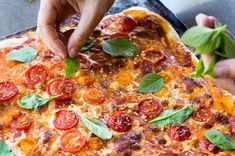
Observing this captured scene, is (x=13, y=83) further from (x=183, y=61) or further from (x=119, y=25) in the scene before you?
(x=183, y=61)

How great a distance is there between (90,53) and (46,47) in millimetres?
212

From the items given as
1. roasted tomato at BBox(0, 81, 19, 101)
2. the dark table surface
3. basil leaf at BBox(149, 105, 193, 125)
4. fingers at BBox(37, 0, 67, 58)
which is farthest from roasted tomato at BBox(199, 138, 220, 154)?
the dark table surface

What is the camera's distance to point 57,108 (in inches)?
83.2

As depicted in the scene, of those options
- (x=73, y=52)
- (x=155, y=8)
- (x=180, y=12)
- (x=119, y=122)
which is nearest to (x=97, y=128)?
(x=119, y=122)

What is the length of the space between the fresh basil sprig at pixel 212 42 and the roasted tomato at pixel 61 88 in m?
0.72

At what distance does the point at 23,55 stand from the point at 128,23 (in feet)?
1.81

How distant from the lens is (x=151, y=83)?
2.21 meters

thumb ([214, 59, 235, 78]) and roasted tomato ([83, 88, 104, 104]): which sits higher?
thumb ([214, 59, 235, 78])

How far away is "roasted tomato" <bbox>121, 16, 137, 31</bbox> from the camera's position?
2.46m

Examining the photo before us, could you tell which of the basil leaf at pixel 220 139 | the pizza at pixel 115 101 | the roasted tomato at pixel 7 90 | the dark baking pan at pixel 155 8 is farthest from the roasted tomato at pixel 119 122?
the dark baking pan at pixel 155 8

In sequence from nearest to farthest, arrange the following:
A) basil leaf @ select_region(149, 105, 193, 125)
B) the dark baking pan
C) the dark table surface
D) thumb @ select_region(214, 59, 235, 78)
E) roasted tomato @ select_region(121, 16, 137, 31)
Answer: thumb @ select_region(214, 59, 235, 78) < basil leaf @ select_region(149, 105, 193, 125) < roasted tomato @ select_region(121, 16, 137, 31) < the dark baking pan < the dark table surface

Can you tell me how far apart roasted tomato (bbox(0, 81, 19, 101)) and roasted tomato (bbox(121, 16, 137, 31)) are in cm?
64

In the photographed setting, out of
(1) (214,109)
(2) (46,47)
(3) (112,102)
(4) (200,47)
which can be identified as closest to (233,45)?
(4) (200,47)

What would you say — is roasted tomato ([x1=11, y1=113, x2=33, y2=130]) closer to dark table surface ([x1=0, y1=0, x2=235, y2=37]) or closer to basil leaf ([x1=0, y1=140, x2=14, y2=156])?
basil leaf ([x1=0, y1=140, x2=14, y2=156])
